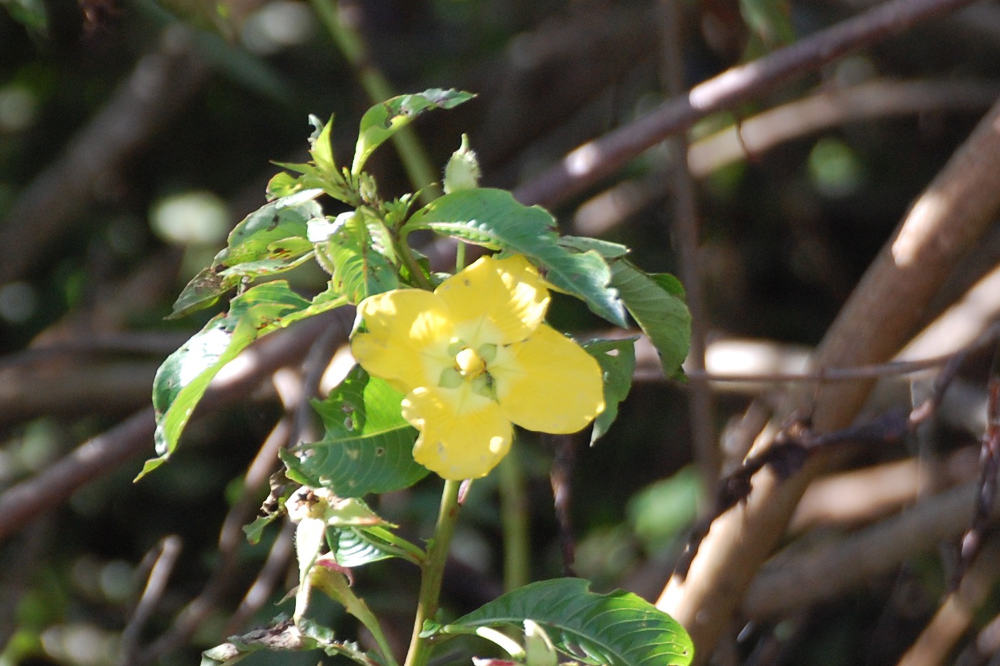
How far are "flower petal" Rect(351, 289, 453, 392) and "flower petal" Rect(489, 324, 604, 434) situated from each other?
0.04 metres

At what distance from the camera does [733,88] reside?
986 millimetres

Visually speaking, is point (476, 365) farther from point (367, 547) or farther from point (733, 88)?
point (733, 88)

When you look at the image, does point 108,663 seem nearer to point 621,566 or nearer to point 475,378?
point 621,566

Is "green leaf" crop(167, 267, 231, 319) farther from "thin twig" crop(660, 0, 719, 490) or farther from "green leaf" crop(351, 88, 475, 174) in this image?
"thin twig" crop(660, 0, 719, 490)

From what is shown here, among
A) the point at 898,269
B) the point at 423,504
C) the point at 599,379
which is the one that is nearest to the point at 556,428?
the point at 599,379

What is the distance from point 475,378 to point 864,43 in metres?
0.60

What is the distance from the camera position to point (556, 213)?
6.13 ft

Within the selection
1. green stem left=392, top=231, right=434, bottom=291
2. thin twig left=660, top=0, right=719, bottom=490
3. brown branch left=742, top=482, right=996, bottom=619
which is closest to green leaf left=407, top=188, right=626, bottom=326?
green stem left=392, top=231, right=434, bottom=291

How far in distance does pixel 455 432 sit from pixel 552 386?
5cm

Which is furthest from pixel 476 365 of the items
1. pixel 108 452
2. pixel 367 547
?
pixel 108 452

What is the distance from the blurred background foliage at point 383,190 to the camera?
148 cm

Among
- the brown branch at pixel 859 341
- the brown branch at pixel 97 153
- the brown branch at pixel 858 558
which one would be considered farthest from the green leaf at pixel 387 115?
the brown branch at pixel 97 153

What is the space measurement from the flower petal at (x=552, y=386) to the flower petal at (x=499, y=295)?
12mm

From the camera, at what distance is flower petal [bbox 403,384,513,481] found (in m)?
0.50
